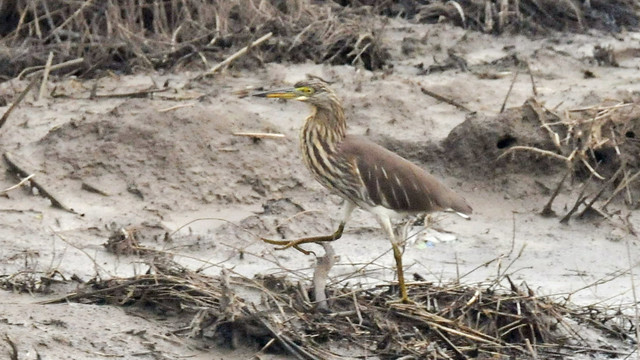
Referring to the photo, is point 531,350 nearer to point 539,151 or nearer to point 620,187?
point 620,187

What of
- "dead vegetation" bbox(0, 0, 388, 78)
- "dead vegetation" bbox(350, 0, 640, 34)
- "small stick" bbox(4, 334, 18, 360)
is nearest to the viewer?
"small stick" bbox(4, 334, 18, 360)

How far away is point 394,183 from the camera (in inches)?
286

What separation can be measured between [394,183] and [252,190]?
2.01 m

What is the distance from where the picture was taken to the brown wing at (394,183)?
285 inches

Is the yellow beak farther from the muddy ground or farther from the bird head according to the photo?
the muddy ground

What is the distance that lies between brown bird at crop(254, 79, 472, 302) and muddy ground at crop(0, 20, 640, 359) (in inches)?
12.5

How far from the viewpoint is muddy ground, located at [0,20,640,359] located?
801cm

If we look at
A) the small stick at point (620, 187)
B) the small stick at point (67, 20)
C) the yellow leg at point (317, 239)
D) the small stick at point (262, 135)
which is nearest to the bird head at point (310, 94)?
the yellow leg at point (317, 239)

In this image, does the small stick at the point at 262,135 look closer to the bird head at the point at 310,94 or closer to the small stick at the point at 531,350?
the bird head at the point at 310,94

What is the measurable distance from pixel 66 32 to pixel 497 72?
11.5ft

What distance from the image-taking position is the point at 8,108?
932cm

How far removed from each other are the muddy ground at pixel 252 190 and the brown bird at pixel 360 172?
0.32m

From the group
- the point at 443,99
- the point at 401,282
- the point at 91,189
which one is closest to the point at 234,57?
the point at 443,99

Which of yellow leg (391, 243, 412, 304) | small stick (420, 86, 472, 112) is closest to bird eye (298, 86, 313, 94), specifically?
yellow leg (391, 243, 412, 304)
